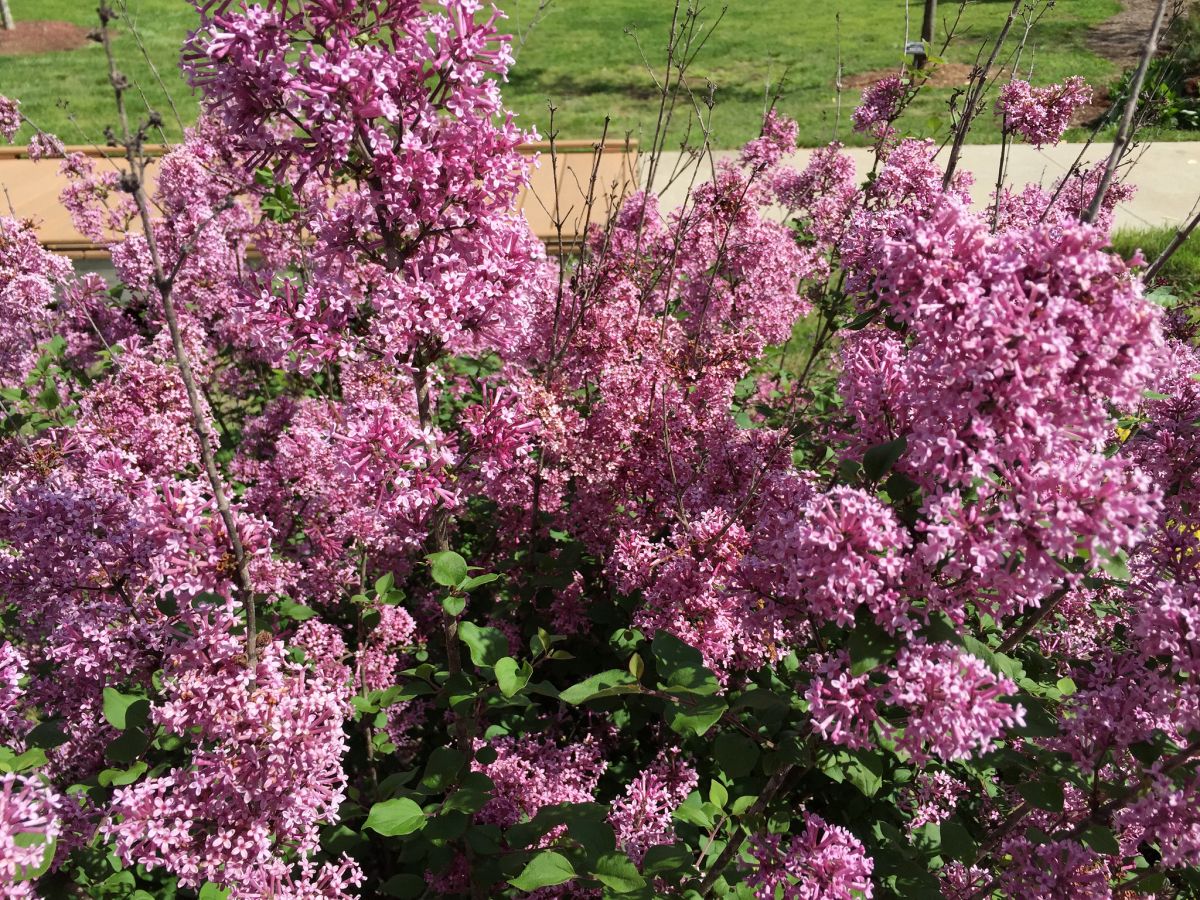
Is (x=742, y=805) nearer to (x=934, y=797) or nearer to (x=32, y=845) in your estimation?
(x=934, y=797)

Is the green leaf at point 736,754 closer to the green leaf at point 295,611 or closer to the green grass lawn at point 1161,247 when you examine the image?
the green leaf at point 295,611

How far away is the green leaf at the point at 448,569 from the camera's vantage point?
2.08 meters

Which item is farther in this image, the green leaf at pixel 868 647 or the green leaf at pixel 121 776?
the green leaf at pixel 121 776

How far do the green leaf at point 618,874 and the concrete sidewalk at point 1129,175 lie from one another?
8097 millimetres

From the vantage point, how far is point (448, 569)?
6.88ft

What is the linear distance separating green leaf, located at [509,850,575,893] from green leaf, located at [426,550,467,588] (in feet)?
2.19

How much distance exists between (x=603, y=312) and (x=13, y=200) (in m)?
9.52

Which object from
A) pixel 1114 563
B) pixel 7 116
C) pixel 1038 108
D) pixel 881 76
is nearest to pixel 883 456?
pixel 1114 563

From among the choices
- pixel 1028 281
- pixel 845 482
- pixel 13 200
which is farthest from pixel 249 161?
pixel 13 200

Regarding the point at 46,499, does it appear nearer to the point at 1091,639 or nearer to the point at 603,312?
the point at 603,312

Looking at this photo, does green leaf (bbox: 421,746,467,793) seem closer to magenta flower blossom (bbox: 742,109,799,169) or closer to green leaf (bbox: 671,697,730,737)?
green leaf (bbox: 671,697,730,737)

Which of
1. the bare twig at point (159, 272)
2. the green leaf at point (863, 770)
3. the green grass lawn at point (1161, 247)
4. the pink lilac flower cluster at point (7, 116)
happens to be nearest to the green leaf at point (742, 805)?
the green leaf at point (863, 770)

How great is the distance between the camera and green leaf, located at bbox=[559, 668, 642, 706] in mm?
1871

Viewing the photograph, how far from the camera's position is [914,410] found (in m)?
1.74
